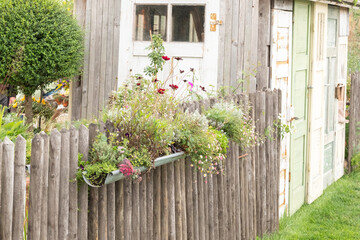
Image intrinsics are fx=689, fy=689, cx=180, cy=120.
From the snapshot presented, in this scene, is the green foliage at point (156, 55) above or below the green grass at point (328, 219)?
above

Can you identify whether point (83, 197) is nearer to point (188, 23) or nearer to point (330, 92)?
point (188, 23)

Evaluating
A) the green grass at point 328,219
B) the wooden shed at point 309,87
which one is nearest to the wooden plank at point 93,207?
the green grass at point 328,219

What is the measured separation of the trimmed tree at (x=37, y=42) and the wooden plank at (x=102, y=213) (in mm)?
4404

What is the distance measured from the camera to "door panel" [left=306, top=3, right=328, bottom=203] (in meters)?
9.16

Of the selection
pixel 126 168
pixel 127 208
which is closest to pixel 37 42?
pixel 127 208

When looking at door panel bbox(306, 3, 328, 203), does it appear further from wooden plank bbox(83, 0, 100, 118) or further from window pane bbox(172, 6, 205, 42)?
wooden plank bbox(83, 0, 100, 118)

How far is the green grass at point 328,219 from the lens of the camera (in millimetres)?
7590

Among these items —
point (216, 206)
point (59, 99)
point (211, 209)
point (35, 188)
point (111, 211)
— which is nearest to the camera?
point (35, 188)

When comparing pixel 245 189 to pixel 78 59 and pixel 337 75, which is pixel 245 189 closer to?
pixel 78 59

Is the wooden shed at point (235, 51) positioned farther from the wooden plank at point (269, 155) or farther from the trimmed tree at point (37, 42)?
the wooden plank at point (269, 155)

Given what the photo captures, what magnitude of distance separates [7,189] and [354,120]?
920 centimetres

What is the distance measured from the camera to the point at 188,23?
8.14 m

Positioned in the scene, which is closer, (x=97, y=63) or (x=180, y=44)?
(x=180, y=44)

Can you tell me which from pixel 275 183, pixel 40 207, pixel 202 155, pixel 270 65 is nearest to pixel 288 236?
pixel 275 183
